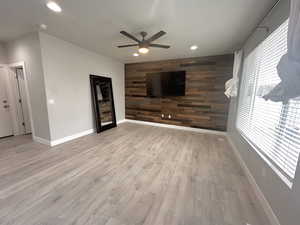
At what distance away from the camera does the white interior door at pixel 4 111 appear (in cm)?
356

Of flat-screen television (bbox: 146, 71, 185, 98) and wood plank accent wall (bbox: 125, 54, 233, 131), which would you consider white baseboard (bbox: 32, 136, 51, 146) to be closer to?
wood plank accent wall (bbox: 125, 54, 233, 131)

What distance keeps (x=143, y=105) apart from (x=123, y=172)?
3.50 metres

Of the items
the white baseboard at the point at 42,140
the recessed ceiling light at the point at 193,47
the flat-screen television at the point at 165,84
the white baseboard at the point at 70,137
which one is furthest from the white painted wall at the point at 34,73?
the recessed ceiling light at the point at 193,47

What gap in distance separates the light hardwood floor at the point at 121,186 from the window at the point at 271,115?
662 millimetres

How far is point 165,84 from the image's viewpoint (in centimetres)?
477

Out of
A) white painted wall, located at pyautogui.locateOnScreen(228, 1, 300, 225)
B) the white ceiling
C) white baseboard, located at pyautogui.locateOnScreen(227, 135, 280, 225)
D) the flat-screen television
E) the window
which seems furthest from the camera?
the flat-screen television

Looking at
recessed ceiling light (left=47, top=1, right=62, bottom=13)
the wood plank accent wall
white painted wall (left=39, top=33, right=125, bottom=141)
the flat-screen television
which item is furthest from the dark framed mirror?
recessed ceiling light (left=47, top=1, right=62, bottom=13)

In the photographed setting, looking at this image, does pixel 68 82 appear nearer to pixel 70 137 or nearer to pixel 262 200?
pixel 70 137

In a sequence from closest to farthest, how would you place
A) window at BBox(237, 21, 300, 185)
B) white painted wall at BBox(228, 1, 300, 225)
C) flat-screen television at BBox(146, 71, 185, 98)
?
1. white painted wall at BBox(228, 1, 300, 225)
2. window at BBox(237, 21, 300, 185)
3. flat-screen television at BBox(146, 71, 185, 98)

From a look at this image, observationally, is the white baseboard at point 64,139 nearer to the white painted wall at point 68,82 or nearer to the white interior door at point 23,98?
the white painted wall at point 68,82

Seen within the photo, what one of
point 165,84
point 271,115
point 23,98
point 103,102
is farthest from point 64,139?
point 271,115

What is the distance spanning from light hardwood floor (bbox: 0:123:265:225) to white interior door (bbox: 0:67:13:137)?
27.3 inches

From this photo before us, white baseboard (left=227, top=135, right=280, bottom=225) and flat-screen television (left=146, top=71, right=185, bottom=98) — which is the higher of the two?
flat-screen television (left=146, top=71, right=185, bottom=98)

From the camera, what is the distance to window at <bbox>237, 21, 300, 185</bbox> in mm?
1280
